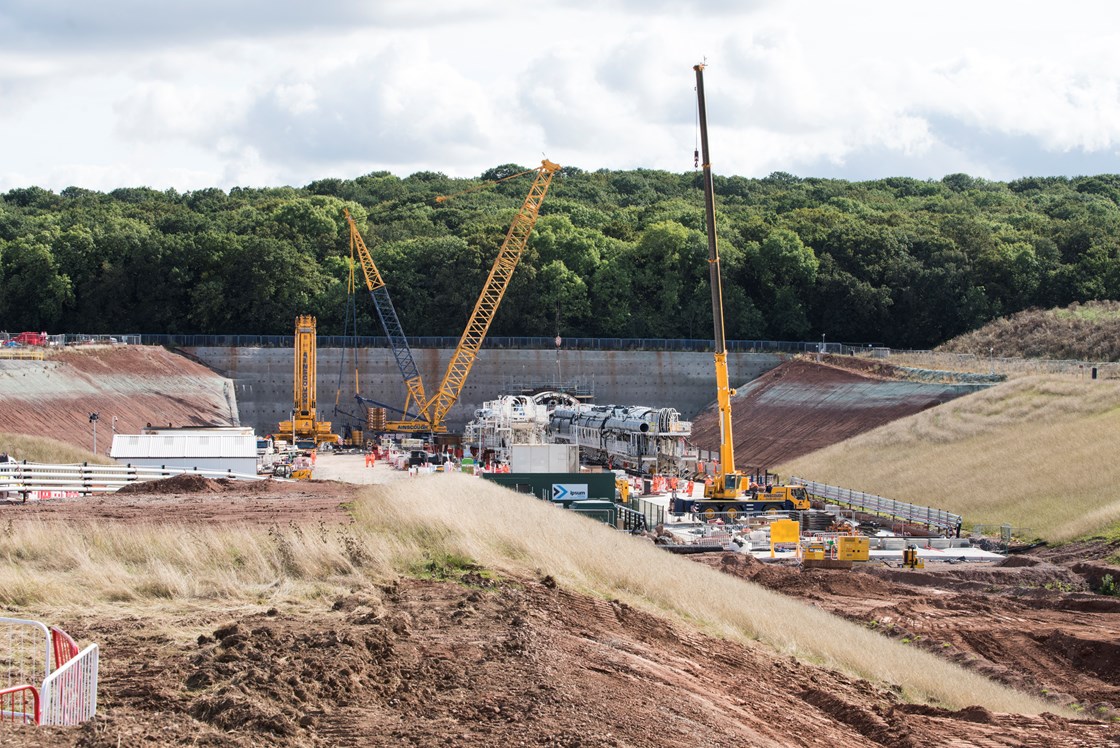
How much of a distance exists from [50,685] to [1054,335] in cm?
8901

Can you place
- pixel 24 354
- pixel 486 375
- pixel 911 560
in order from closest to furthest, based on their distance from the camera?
pixel 911 560 → pixel 24 354 → pixel 486 375

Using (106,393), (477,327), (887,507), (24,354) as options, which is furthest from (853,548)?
(477,327)

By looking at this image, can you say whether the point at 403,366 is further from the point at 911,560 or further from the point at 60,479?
the point at 911,560

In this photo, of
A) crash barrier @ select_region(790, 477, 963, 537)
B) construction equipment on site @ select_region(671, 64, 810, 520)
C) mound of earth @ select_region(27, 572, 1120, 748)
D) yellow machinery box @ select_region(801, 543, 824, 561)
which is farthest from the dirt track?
construction equipment on site @ select_region(671, 64, 810, 520)

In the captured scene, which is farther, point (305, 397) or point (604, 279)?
point (604, 279)

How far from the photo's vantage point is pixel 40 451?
2317 inches

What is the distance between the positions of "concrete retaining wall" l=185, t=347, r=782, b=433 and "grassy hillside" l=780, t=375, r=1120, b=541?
25710 mm

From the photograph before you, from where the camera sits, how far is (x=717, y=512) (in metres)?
51.5

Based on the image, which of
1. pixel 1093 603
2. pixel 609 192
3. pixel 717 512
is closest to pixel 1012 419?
pixel 717 512

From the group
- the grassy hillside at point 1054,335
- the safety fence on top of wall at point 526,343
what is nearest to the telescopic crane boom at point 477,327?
the safety fence on top of wall at point 526,343

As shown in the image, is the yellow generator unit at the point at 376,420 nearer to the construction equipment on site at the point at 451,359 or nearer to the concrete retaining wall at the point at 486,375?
the construction equipment on site at the point at 451,359

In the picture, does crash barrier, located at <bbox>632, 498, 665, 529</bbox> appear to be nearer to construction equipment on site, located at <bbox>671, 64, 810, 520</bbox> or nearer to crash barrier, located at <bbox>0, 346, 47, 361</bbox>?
construction equipment on site, located at <bbox>671, 64, 810, 520</bbox>

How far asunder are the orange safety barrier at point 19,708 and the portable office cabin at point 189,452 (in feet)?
129

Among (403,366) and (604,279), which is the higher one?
(604,279)
